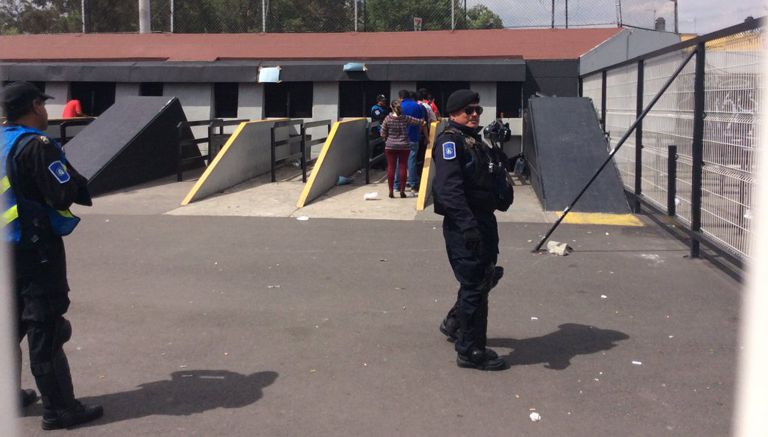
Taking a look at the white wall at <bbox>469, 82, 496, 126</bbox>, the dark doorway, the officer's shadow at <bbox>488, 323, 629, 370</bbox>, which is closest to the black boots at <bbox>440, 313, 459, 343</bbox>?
the officer's shadow at <bbox>488, 323, 629, 370</bbox>

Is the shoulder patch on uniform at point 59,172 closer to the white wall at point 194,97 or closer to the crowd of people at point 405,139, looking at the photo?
the crowd of people at point 405,139

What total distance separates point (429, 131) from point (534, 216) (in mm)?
3567

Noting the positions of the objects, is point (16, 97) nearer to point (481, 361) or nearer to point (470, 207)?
point (470, 207)

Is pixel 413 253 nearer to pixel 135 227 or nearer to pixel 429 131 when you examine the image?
pixel 135 227

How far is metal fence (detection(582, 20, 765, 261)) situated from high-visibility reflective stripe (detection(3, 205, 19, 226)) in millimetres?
5183

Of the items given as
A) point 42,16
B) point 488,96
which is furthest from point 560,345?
point 42,16

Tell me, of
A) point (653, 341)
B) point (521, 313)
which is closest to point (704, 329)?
point (653, 341)

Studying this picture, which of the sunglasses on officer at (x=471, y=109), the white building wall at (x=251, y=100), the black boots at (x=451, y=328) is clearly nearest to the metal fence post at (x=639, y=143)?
the black boots at (x=451, y=328)

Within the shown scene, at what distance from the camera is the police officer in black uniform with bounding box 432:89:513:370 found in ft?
16.1

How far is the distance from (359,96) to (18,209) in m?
14.1

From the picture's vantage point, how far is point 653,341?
5.55 metres

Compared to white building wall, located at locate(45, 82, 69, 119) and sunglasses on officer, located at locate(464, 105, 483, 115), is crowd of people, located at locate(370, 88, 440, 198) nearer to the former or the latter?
sunglasses on officer, located at locate(464, 105, 483, 115)

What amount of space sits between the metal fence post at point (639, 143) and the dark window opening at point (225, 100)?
10736 mm

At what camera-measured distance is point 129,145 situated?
14000 mm
